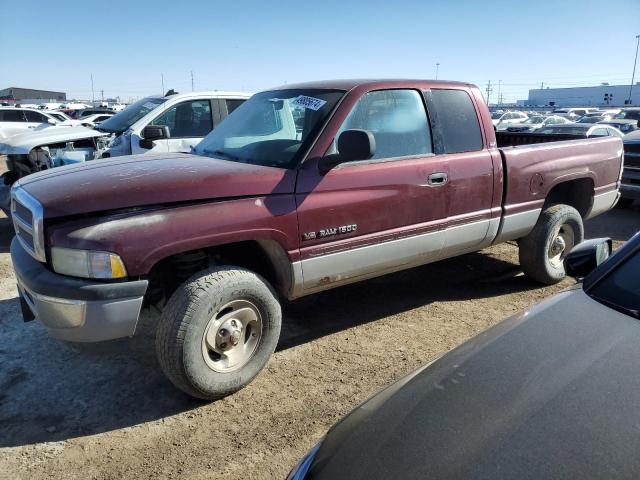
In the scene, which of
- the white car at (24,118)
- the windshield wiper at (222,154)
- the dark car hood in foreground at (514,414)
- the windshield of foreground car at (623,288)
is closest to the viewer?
the dark car hood in foreground at (514,414)

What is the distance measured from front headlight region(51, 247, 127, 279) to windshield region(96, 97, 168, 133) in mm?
5173

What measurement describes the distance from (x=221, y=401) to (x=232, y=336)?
0.43m

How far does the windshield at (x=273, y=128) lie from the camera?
362cm

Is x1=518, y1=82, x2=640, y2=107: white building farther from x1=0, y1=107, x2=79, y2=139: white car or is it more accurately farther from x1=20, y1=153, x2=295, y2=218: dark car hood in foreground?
x1=20, y1=153, x2=295, y2=218: dark car hood in foreground

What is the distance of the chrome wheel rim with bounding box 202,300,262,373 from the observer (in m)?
3.17

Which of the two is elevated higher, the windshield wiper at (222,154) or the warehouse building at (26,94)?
the warehouse building at (26,94)

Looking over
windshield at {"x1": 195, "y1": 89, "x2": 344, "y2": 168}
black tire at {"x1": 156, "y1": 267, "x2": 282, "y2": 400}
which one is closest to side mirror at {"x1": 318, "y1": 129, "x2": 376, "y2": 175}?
windshield at {"x1": 195, "y1": 89, "x2": 344, "y2": 168}

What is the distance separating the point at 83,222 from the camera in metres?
2.79

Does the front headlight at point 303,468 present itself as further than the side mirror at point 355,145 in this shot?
No

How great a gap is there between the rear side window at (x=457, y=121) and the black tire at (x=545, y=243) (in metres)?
1.22

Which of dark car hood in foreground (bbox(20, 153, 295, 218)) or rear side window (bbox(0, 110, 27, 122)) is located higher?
rear side window (bbox(0, 110, 27, 122))

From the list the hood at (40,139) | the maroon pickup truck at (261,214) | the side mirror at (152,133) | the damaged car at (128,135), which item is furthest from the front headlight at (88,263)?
the hood at (40,139)

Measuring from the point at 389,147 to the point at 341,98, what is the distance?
1.71ft

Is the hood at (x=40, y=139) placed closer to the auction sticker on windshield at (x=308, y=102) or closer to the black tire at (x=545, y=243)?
the auction sticker on windshield at (x=308, y=102)
